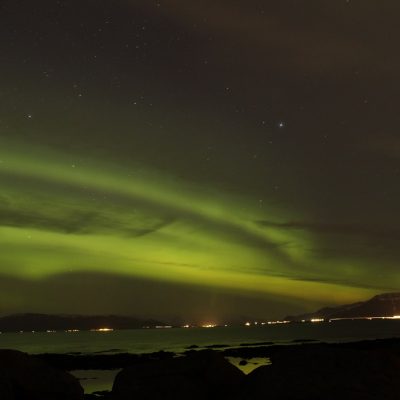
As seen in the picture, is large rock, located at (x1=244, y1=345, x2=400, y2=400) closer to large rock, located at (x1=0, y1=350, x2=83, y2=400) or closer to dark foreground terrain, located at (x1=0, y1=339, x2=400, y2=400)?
dark foreground terrain, located at (x1=0, y1=339, x2=400, y2=400)

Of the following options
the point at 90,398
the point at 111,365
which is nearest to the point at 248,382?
the point at 90,398

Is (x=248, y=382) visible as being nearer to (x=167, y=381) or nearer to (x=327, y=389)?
(x=327, y=389)

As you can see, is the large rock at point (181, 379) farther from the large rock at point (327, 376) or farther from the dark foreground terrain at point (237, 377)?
the large rock at point (327, 376)

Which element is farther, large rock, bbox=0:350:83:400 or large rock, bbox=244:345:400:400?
large rock, bbox=0:350:83:400

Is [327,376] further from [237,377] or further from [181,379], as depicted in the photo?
[237,377]

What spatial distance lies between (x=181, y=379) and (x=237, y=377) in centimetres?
178

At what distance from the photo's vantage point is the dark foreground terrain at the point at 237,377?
370 inches

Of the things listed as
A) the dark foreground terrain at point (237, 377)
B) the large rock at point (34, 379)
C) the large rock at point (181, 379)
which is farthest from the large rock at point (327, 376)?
the large rock at point (34, 379)

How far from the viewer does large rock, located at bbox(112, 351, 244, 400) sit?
12.5m

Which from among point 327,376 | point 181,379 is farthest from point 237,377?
point 327,376

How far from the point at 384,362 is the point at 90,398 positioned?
19132mm

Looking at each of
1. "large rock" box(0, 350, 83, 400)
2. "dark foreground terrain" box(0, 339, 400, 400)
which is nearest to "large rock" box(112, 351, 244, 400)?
"dark foreground terrain" box(0, 339, 400, 400)

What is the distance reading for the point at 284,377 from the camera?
31.7ft

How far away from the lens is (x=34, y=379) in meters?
16.5
